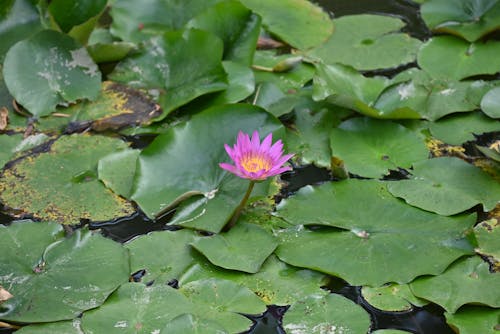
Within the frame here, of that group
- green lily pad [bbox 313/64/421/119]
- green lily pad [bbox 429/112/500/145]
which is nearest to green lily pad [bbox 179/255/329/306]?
green lily pad [bbox 313/64/421/119]

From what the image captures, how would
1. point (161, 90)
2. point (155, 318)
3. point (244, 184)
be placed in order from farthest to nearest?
point (161, 90), point (244, 184), point (155, 318)

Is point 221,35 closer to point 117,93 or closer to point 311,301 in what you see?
point 117,93

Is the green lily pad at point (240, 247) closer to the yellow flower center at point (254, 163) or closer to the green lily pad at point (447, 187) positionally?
the yellow flower center at point (254, 163)

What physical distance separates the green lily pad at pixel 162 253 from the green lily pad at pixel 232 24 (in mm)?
1014

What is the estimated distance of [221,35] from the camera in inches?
118

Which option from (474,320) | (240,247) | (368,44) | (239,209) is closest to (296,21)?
(368,44)

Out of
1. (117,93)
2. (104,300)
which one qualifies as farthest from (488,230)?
(117,93)

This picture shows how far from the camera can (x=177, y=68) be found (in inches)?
113

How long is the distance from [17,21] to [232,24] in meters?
0.91

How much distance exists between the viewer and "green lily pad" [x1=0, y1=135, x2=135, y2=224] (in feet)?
7.82

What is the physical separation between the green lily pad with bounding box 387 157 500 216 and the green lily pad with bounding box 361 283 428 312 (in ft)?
1.16

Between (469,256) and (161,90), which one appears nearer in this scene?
(469,256)

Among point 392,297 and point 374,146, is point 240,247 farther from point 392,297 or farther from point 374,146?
point 374,146

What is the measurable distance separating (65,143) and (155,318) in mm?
1006
